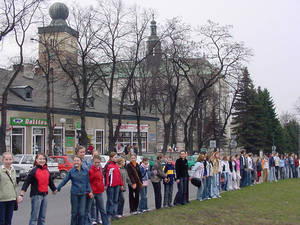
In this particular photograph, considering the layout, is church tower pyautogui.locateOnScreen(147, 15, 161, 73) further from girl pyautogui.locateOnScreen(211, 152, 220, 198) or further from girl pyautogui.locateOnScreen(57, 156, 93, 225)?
girl pyautogui.locateOnScreen(57, 156, 93, 225)

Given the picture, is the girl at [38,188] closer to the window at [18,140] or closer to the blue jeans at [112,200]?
the blue jeans at [112,200]

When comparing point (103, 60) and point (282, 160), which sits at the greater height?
point (103, 60)

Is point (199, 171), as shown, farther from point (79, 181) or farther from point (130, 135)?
point (130, 135)

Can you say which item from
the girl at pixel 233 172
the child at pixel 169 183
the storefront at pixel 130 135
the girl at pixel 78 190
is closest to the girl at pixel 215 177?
the girl at pixel 233 172

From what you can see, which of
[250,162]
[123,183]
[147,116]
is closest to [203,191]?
[123,183]

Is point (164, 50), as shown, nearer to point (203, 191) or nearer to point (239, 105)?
point (203, 191)

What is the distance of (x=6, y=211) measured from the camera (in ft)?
25.0

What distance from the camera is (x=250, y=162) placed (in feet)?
69.2

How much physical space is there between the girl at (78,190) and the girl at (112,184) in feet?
4.51

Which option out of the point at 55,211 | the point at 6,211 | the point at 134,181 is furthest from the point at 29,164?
the point at 6,211

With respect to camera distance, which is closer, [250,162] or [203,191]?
[203,191]

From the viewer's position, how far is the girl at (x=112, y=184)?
1012 centimetres

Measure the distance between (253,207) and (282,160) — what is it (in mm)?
14086

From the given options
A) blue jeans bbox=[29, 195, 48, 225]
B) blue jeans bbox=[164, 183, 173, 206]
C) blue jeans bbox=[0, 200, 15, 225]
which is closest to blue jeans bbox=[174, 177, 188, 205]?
blue jeans bbox=[164, 183, 173, 206]
